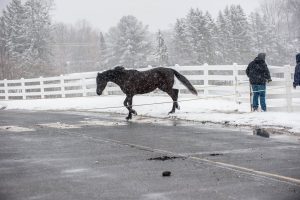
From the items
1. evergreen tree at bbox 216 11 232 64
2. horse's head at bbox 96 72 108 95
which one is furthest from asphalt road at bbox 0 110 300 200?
evergreen tree at bbox 216 11 232 64

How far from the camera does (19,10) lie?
64250mm

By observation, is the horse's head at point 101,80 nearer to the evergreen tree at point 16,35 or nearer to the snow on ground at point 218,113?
the snow on ground at point 218,113

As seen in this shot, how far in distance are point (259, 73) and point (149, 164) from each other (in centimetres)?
901

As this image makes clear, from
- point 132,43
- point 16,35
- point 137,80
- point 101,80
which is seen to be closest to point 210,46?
point 132,43

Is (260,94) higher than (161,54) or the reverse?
the reverse

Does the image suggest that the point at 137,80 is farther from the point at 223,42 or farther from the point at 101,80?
the point at 223,42

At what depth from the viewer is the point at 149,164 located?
26.0 feet

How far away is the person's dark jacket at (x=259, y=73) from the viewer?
1603 centimetres

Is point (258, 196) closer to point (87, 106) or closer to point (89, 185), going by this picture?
point (89, 185)

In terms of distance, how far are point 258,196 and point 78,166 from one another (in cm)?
319

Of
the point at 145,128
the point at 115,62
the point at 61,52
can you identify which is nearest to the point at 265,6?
the point at 115,62

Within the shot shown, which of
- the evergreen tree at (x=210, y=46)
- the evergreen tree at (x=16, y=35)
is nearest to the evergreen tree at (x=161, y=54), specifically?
the evergreen tree at (x=210, y=46)

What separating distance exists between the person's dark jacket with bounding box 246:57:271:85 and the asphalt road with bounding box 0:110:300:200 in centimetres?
375

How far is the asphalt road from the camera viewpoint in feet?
20.0
